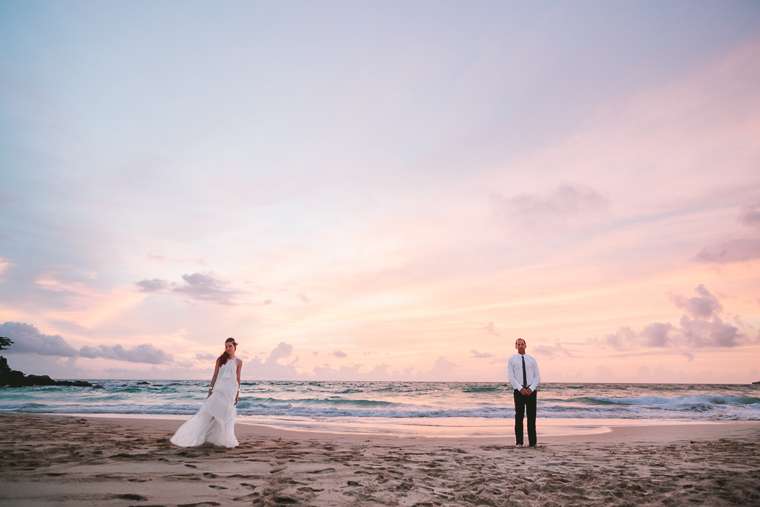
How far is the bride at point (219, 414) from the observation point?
7.40 metres

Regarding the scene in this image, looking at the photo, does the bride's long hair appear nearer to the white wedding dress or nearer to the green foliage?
the white wedding dress

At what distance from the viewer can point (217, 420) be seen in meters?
7.48

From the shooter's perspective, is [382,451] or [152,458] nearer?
[152,458]

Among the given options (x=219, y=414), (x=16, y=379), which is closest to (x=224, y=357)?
(x=219, y=414)

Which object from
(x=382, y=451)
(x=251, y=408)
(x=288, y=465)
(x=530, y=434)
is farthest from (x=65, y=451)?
(x=251, y=408)

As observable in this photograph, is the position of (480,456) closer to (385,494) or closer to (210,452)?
(385,494)

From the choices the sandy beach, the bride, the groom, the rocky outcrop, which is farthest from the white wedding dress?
the rocky outcrop

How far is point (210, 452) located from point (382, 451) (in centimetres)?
306

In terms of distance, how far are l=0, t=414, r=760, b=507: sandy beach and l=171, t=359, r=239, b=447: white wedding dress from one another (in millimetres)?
273

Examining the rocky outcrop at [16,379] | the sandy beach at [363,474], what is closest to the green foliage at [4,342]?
the rocky outcrop at [16,379]

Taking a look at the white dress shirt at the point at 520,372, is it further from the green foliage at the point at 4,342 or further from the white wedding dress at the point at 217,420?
the green foliage at the point at 4,342

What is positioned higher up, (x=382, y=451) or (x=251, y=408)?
(x=382, y=451)

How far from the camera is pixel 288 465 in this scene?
230 inches

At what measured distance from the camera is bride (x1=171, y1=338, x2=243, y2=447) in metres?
7.40
